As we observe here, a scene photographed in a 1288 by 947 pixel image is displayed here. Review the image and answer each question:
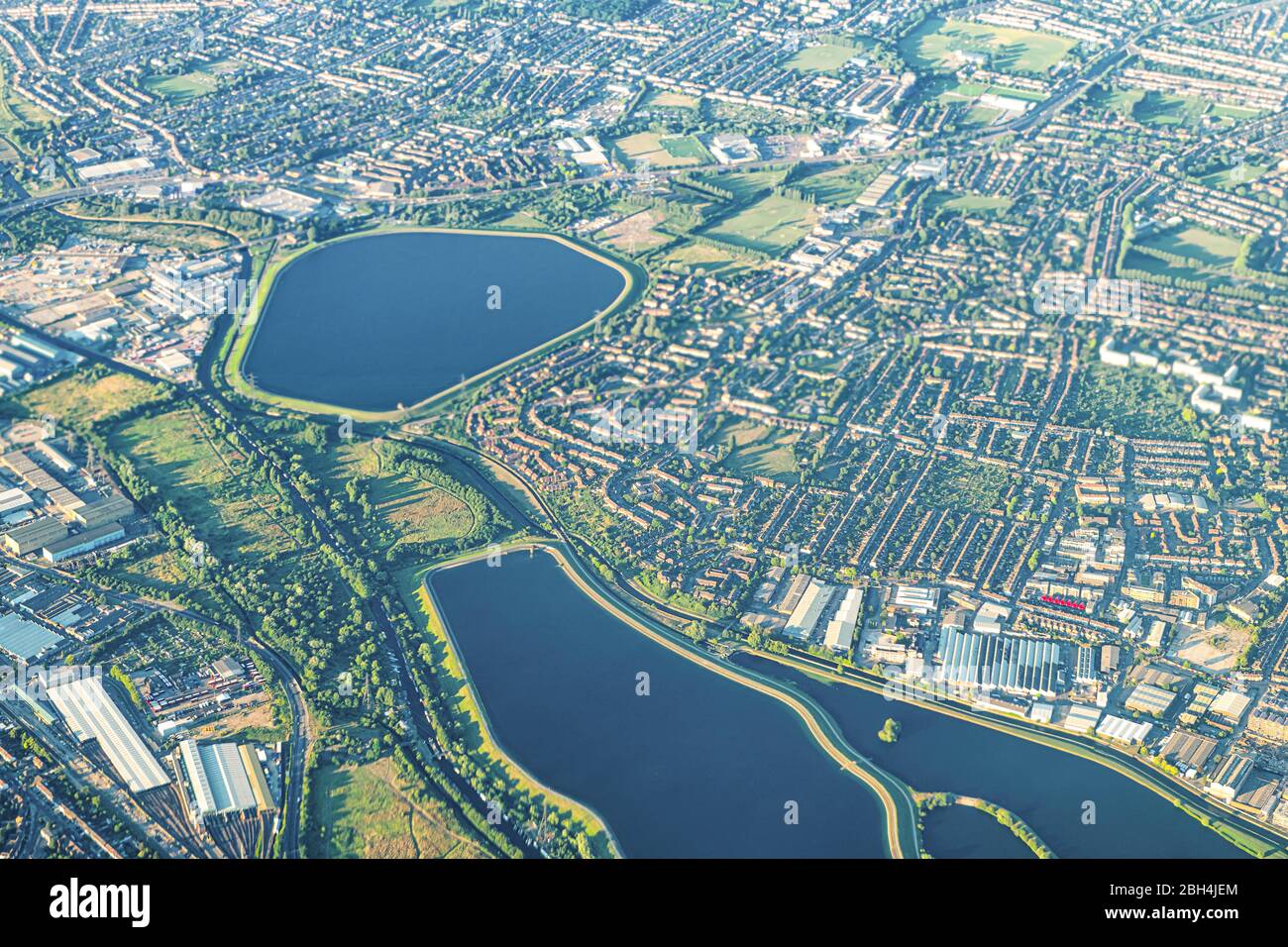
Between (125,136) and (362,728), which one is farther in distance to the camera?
(125,136)

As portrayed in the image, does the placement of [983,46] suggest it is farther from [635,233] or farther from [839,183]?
[635,233]

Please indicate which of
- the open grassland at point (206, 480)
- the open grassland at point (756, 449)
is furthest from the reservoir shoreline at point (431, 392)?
the open grassland at point (756, 449)

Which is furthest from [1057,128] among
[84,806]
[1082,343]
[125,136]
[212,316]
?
[84,806]

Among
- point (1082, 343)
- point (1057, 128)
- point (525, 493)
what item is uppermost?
point (1057, 128)

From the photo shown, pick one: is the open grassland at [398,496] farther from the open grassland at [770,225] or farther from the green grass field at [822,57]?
the green grass field at [822,57]

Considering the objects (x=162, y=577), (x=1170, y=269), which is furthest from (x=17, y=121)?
(x=1170, y=269)

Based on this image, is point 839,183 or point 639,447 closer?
point 639,447
